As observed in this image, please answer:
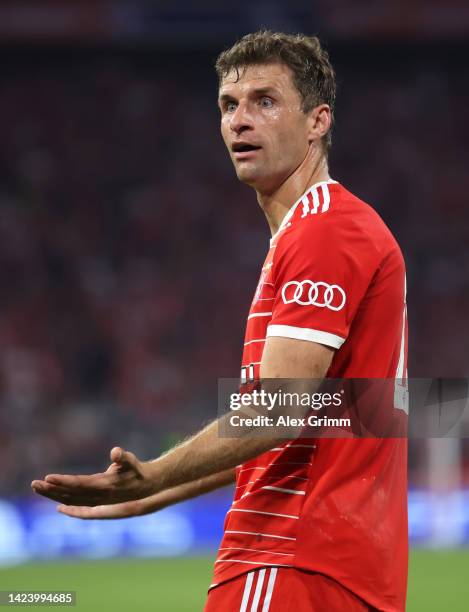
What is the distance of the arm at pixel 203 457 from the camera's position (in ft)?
8.20

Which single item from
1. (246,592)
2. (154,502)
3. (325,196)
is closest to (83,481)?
(246,592)

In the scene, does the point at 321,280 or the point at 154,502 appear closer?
the point at 321,280

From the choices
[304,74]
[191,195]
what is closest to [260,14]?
[191,195]

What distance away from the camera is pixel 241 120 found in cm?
299

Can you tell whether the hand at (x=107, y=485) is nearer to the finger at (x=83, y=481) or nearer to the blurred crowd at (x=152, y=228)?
the finger at (x=83, y=481)

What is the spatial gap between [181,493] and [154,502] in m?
0.08

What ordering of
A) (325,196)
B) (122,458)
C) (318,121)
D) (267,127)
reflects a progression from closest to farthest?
(122,458)
(325,196)
(267,127)
(318,121)

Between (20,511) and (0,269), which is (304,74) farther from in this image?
(0,269)

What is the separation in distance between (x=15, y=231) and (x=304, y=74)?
16.2 metres

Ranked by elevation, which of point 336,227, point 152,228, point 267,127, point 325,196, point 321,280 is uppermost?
point 152,228

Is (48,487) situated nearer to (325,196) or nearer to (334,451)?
(334,451)

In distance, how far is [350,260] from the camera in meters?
2.60

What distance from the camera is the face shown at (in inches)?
117

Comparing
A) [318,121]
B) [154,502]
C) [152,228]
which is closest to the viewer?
[318,121]
